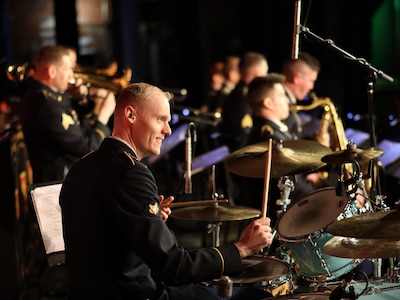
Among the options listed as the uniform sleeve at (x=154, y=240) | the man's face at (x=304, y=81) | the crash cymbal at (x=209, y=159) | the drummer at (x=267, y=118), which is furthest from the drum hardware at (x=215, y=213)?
the man's face at (x=304, y=81)

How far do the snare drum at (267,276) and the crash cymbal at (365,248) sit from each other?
0.82 feet

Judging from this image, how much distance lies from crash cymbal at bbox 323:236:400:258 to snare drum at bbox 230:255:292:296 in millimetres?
249

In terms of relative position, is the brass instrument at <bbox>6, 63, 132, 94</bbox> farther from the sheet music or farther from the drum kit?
the sheet music

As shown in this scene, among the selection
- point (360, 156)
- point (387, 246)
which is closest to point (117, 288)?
point (387, 246)

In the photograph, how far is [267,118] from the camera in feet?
19.8

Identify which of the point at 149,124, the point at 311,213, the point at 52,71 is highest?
the point at 149,124

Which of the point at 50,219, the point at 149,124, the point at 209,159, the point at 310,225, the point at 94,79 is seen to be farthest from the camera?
the point at 209,159

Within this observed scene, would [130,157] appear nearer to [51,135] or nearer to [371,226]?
[371,226]

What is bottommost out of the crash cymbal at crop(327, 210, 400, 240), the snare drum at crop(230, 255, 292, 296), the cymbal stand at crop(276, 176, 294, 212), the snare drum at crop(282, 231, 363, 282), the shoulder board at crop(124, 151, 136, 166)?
the snare drum at crop(282, 231, 363, 282)

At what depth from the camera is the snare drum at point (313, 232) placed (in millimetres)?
4168

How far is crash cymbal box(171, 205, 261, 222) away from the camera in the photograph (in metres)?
4.46

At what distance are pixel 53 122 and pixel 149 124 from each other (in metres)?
2.56

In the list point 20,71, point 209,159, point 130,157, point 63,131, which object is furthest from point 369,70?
point 20,71

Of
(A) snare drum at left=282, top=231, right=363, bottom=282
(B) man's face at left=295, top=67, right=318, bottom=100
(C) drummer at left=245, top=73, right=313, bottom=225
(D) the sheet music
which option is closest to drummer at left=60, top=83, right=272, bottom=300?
(D) the sheet music
